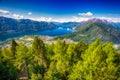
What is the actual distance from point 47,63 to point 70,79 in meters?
23.6

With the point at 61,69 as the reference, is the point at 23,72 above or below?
below

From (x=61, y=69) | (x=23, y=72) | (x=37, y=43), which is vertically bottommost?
(x=23, y=72)

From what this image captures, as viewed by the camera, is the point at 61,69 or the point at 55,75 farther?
the point at 61,69

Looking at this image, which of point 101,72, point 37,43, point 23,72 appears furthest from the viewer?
point 23,72

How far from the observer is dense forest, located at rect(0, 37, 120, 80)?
58.8m

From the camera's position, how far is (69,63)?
238 ft

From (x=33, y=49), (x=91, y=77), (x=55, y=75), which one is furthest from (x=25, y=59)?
(x=91, y=77)

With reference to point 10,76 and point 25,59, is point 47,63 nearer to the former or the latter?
point 25,59

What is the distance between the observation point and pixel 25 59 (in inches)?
3105

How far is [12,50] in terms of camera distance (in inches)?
3698

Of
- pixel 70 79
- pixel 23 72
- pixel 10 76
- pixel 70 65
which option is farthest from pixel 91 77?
pixel 23 72

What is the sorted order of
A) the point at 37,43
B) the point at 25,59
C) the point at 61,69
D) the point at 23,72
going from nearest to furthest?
the point at 61,69
the point at 25,59
the point at 37,43
the point at 23,72

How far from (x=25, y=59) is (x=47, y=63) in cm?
1235

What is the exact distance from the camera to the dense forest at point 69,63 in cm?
5875
